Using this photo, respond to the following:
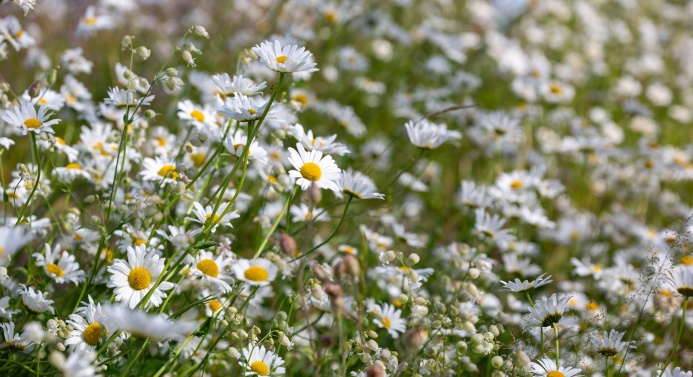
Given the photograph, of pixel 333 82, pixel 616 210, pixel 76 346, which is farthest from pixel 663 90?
pixel 76 346

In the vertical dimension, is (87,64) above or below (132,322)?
above

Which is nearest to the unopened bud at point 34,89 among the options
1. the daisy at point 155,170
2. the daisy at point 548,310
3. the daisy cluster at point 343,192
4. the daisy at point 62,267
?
the daisy cluster at point 343,192

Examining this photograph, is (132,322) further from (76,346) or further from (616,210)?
(616,210)

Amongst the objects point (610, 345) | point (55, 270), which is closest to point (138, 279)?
point (55, 270)

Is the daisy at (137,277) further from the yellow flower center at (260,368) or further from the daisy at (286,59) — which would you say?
the daisy at (286,59)

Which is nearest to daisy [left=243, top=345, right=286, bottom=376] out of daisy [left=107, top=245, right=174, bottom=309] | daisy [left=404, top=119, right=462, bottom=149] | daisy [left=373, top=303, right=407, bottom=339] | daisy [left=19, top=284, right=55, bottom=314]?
daisy [left=107, top=245, right=174, bottom=309]

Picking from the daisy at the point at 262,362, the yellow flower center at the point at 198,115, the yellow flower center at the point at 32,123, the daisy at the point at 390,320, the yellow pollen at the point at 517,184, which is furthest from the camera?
the yellow pollen at the point at 517,184
